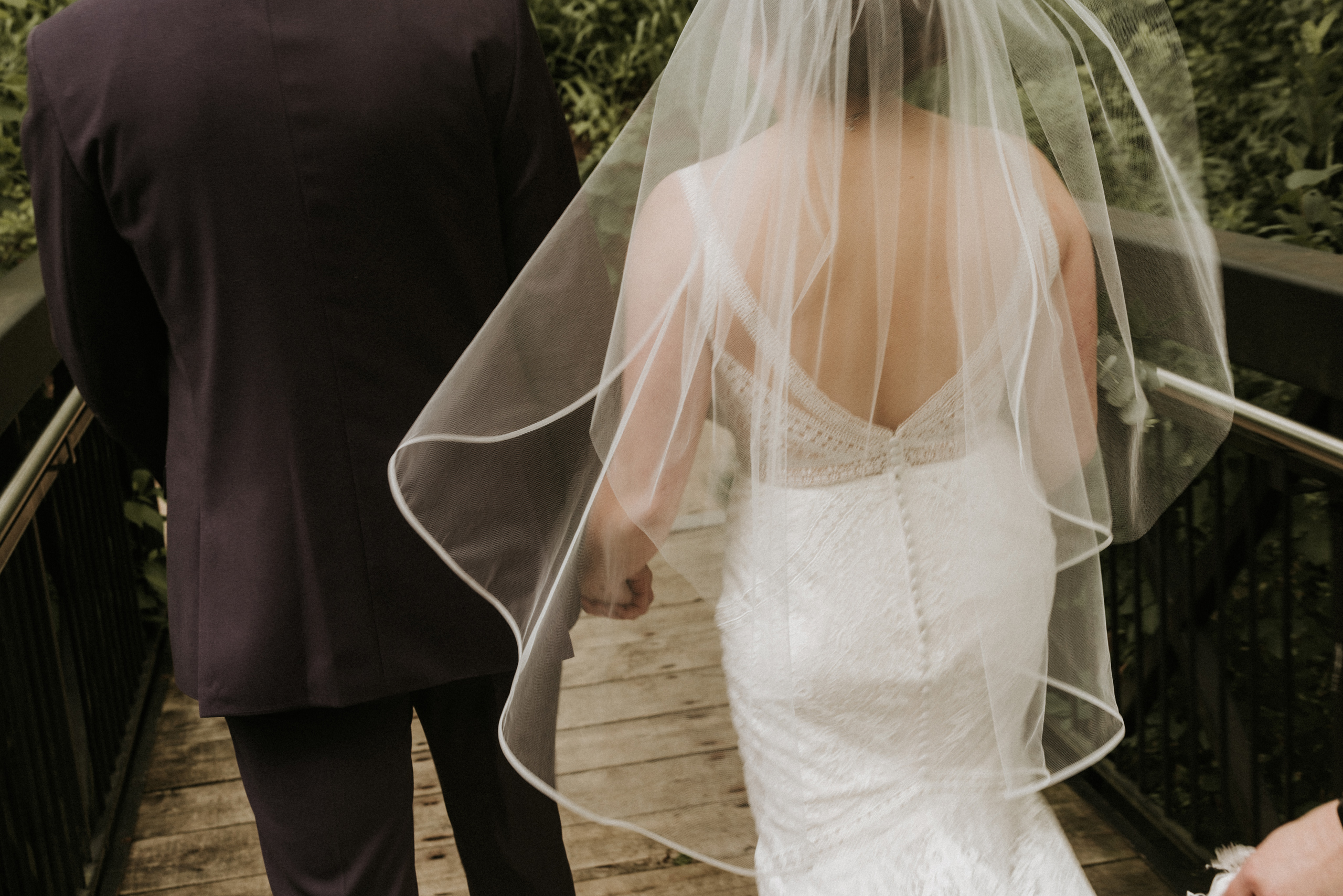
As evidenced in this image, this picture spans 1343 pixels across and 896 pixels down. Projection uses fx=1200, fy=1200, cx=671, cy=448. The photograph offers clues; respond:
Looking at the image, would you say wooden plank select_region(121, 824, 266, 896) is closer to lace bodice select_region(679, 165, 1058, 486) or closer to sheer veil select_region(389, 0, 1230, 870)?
sheer veil select_region(389, 0, 1230, 870)

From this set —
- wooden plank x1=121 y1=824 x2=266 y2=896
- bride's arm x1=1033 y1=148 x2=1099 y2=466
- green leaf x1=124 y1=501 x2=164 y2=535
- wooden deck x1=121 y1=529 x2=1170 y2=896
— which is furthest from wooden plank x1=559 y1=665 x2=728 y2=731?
green leaf x1=124 y1=501 x2=164 y2=535

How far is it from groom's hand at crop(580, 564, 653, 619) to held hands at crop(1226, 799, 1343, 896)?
2.35 ft

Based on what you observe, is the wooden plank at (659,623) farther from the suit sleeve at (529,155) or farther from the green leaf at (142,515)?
the green leaf at (142,515)

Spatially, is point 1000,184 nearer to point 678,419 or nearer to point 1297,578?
point 678,419

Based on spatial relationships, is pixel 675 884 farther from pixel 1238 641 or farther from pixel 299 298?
pixel 299 298

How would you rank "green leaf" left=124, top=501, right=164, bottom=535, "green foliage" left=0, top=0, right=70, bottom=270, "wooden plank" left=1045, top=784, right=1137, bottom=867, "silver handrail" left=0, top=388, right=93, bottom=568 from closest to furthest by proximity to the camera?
"silver handrail" left=0, top=388, right=93, bottom=568
"wooden plank" left=1045, top=784, right=1137, bottom=867
"green leaf" left=124, top=501, right=164, bottom=535
"green foliage" left=0, top=0, right=70, bottom=270

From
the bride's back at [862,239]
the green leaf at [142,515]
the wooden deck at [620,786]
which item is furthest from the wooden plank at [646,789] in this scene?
the green leaf at [142,515]

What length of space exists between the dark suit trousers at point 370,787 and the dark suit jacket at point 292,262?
0.36ft

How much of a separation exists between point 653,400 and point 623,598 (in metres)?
0.28

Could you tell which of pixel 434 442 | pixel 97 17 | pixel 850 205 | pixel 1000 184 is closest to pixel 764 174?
pixel 850 205

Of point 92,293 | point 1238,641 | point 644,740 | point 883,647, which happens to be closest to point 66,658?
point 644,740

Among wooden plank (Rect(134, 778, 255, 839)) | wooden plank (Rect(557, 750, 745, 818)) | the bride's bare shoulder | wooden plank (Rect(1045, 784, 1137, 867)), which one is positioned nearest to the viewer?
the bride's bare shoulder

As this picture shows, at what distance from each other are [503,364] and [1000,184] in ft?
1.91

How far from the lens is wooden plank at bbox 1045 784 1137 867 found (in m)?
2.66
